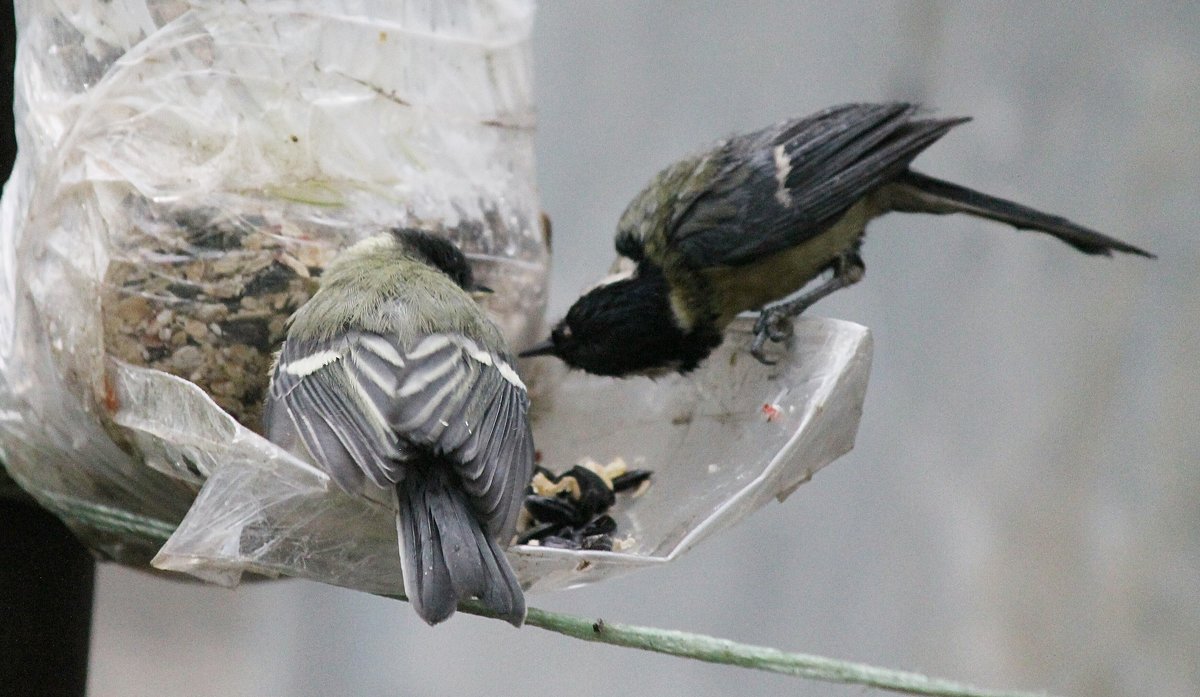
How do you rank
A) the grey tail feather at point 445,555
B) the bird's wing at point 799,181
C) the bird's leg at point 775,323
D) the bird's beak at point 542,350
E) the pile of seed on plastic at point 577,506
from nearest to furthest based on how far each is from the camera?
the grey tail feather at point 445,555 → the pile of seed on plastic at point 577,506 → the bird's leg at point 775,323 → the bird's beak at point 542,350 → the bird's wing at point 799,181

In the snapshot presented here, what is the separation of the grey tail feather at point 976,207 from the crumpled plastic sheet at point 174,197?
1.25 metres

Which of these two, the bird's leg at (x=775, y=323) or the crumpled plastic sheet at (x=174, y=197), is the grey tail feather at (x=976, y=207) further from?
the crumpled plastic sheet at (x=174, y=197)

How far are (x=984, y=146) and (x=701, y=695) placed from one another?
2.33 m

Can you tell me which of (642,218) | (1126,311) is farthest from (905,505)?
(642,218)

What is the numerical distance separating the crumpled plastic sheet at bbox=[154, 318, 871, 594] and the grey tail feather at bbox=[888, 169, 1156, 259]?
70 cm

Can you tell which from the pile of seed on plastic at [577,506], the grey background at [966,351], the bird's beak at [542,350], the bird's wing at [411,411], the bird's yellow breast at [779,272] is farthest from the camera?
the grey background at [966,351]

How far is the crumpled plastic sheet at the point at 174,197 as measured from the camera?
2113 mm

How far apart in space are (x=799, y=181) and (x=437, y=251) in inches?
35.0

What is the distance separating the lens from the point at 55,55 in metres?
2.22

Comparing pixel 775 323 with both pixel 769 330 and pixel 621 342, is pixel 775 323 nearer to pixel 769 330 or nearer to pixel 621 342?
pixel 769 330

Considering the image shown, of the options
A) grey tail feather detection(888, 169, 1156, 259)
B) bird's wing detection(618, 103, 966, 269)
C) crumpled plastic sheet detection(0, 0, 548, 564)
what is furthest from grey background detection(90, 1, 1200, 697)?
crumpled plastic sheet detection(0, 0, 548, 564)

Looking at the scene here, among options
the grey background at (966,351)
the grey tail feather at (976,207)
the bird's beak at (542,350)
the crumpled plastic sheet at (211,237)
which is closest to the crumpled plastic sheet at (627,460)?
the crumpled plastic sheet at (211,237)

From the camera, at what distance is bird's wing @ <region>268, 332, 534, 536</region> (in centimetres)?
180

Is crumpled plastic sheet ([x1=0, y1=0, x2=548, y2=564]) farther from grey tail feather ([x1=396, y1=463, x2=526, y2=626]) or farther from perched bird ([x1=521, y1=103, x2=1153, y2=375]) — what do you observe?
perched bird ([x1=521, y1=103, x2=1153, y2=375])
